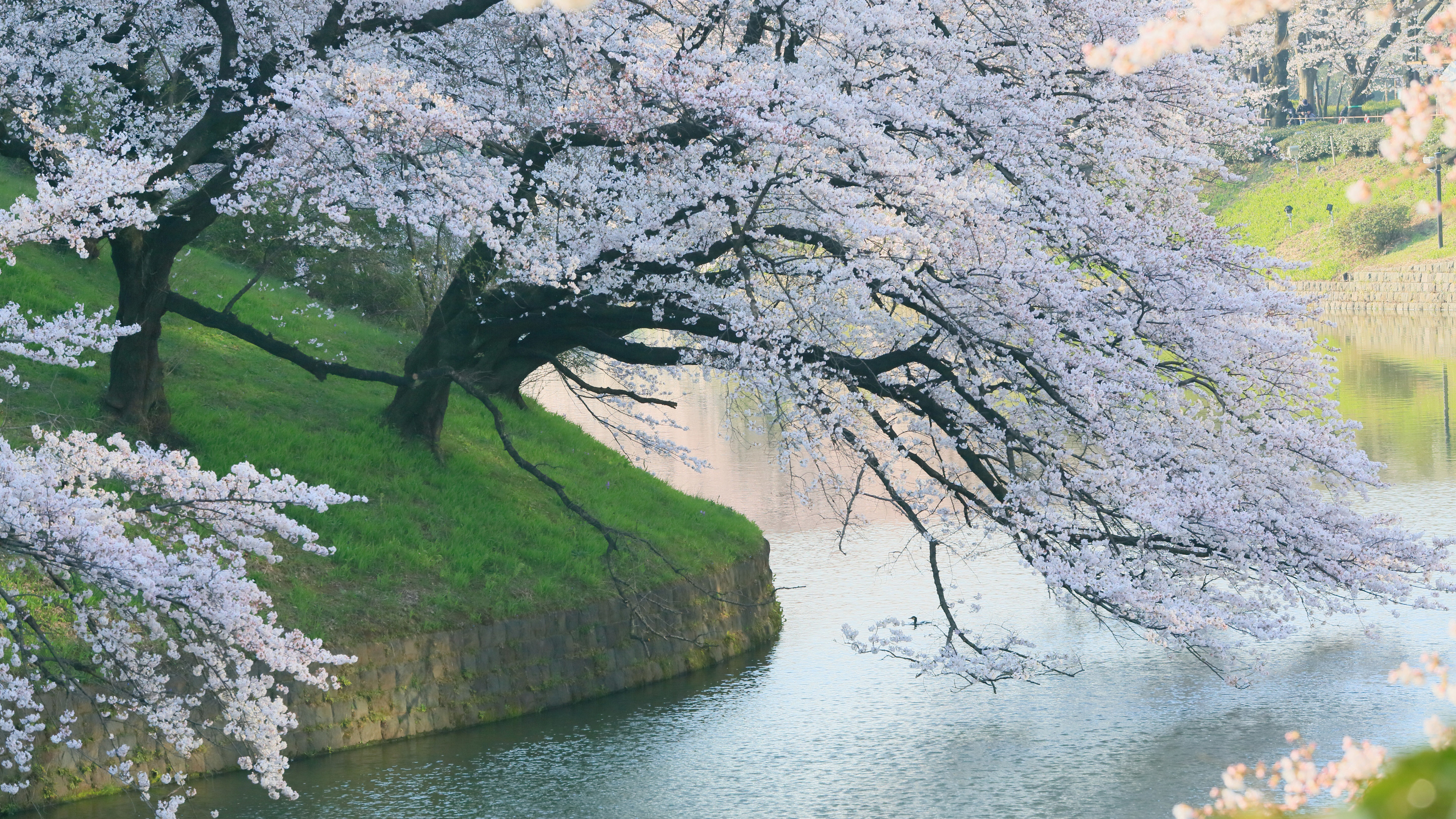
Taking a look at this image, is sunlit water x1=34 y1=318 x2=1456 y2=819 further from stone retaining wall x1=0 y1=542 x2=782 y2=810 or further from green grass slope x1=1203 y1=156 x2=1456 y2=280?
green grass slope x1=1203 y1=156 x2=1456 y2=280

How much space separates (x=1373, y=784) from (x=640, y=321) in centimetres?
1131

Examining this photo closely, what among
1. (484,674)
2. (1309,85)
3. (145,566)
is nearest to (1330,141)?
(1309,85)

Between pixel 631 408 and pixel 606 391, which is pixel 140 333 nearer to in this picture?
pixel 606 391

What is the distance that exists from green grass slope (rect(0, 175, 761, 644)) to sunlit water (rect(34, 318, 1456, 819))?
1292 millimetres

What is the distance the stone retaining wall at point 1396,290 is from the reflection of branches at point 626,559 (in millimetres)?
36696

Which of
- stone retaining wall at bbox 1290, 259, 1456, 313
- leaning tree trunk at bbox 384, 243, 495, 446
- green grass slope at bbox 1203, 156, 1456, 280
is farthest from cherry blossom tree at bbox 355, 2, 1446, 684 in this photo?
green grass slope at bbox 1203, 156, 1456, 280

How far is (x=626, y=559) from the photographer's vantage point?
1413cm

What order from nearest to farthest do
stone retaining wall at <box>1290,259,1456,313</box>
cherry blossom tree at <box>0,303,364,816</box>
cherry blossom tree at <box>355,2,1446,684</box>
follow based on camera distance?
cherry blossom tree at <box>0,303,364,816</box> < cherry blossom tree at <box>355,2,1446,684</box> < stone retaining wall at <box>1290,259,1456,313</box>

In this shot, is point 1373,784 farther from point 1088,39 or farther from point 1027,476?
point 1088,39

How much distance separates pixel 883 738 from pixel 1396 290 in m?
41.1

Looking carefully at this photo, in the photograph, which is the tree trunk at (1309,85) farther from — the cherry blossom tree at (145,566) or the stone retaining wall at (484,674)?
the cherry blossom tree at (145,566)

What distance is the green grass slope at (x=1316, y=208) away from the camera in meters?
47.7

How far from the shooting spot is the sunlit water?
31.9ft

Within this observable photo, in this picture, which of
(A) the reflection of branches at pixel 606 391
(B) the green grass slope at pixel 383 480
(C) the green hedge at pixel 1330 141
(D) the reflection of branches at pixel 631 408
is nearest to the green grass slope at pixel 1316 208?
(C) the green hedge at pixel 1330 141
